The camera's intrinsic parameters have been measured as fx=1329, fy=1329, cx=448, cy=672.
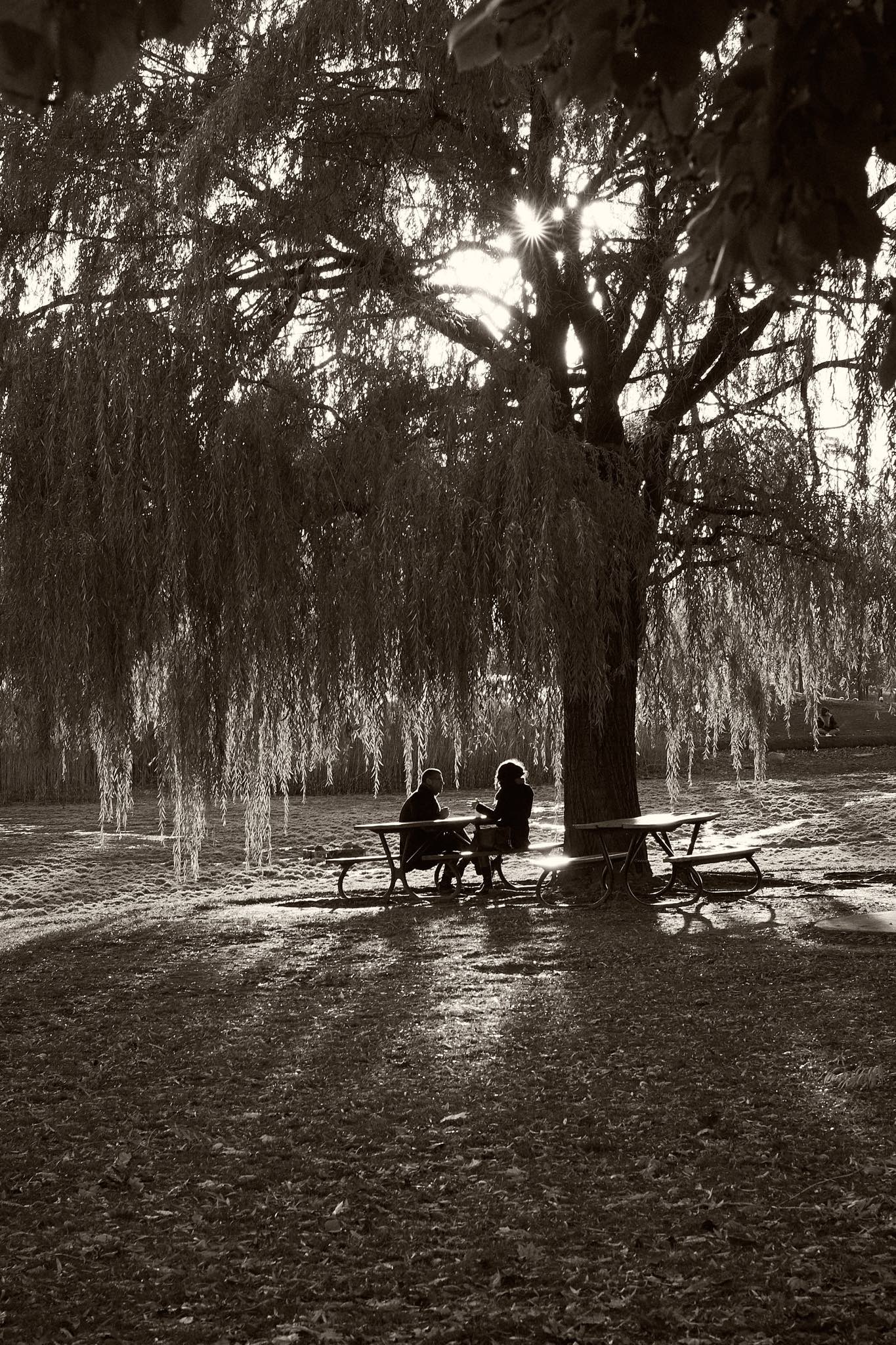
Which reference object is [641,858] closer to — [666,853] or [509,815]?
[666,853]

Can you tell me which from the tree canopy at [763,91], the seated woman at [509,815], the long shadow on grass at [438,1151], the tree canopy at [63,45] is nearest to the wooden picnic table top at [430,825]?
the seated woman at [509,815]

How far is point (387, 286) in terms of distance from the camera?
26.3ft

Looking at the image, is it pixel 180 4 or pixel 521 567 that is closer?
pixel 180 4

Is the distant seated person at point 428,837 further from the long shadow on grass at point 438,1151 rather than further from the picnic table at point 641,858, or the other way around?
the long shadow on grass at point 438,1151

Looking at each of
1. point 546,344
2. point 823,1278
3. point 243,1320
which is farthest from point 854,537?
point 243,1320

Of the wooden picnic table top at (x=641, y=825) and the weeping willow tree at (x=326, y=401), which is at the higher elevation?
the weeping willow tree at (x=326, y=401)

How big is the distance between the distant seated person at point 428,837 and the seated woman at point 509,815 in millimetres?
327

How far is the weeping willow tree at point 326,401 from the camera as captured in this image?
7.45 meters

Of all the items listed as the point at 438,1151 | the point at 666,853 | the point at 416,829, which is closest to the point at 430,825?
the point at 416,829

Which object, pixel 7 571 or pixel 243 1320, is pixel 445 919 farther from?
pixel 243 1320

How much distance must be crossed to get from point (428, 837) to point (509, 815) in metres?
0.70

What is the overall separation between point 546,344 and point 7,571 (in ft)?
12.1

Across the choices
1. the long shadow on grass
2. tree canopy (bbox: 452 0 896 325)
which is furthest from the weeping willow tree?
tree canopy (bbox: 452 0 896 325)

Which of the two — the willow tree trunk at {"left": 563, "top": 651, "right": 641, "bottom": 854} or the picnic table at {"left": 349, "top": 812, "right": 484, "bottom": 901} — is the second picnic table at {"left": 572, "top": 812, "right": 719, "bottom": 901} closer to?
the willow tree trunk at {"left": 563, "top": 651, "right": 641, "bottom": 854}
